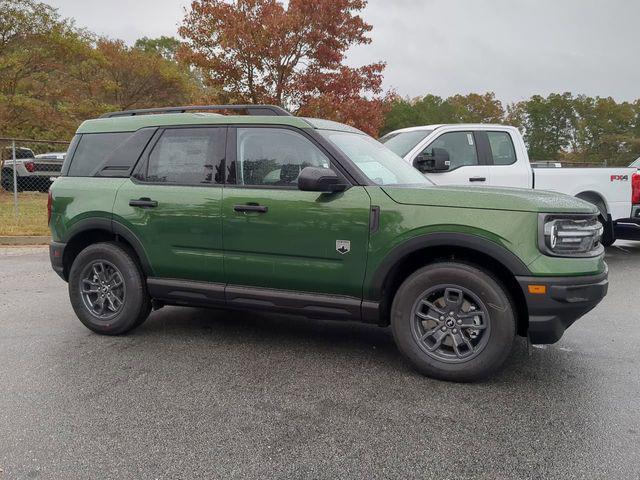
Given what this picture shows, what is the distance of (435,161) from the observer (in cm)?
748

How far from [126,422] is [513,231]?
2.60m

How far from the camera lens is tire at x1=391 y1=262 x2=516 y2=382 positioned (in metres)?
3.44

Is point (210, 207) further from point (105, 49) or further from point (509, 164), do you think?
point (105, 49)

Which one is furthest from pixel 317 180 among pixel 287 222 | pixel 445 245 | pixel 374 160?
pixel 445 245

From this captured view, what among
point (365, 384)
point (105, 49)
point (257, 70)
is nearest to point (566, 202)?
point (365, 384)

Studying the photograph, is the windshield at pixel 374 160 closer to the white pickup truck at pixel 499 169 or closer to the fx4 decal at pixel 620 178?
the white pickup truck at pixel 499 169

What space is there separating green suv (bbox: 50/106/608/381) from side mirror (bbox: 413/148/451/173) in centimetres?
295

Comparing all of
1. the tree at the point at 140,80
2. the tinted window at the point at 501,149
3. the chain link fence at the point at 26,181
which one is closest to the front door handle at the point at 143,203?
the tinted window at the point at 501,149

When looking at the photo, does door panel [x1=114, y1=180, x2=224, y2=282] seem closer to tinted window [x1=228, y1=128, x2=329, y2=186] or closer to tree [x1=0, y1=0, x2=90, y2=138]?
tinted window [x1=228, y1=128, x2=329, y2=186]

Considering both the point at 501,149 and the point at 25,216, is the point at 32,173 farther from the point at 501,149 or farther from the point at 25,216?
the point at 501,149

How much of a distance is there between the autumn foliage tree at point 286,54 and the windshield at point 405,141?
22.9ft

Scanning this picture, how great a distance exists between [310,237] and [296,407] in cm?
119

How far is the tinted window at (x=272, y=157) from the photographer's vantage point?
3992 mm

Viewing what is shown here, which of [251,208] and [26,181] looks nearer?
[251,208]
